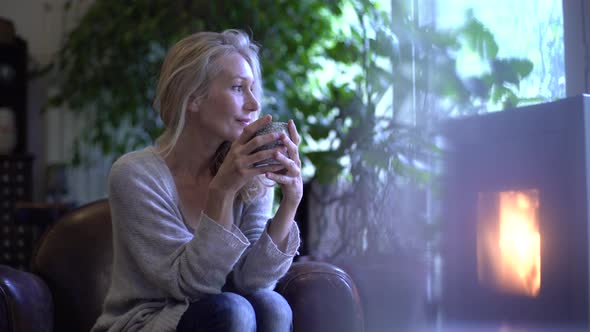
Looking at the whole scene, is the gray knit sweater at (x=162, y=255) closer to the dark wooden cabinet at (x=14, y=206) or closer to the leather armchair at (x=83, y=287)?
the leather armchair at (x=83, y=287)

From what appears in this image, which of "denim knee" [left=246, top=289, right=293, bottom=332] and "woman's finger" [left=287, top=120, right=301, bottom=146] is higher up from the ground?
"woman's finger" [left=287, top=120, right=301, bottom=146]

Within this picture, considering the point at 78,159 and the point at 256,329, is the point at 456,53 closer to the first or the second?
the point at 256,329

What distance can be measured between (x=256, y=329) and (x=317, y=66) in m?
1.81

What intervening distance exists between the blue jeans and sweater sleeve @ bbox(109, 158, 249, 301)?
5 centimetres

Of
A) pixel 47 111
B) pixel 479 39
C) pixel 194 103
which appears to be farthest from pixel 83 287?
pixel 47 111

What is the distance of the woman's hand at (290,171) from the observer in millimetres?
1195

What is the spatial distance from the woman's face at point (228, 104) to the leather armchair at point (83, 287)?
32cm

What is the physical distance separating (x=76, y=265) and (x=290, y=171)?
631mm

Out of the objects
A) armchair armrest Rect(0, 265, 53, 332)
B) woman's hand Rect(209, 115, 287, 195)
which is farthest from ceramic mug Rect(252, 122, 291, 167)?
armchair armrest Rect(0, 265, 53, 332)

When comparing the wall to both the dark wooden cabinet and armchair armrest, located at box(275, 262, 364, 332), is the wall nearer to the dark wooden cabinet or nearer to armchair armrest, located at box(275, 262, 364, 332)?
the dark wooden cabinet

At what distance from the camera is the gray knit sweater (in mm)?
1202

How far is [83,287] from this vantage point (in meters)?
1.57

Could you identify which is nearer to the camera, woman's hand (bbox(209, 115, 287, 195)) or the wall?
woman's hand (bbox(209, 115, 287, 195))

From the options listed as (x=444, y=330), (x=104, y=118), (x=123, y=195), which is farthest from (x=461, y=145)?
(x=104, y=118)
